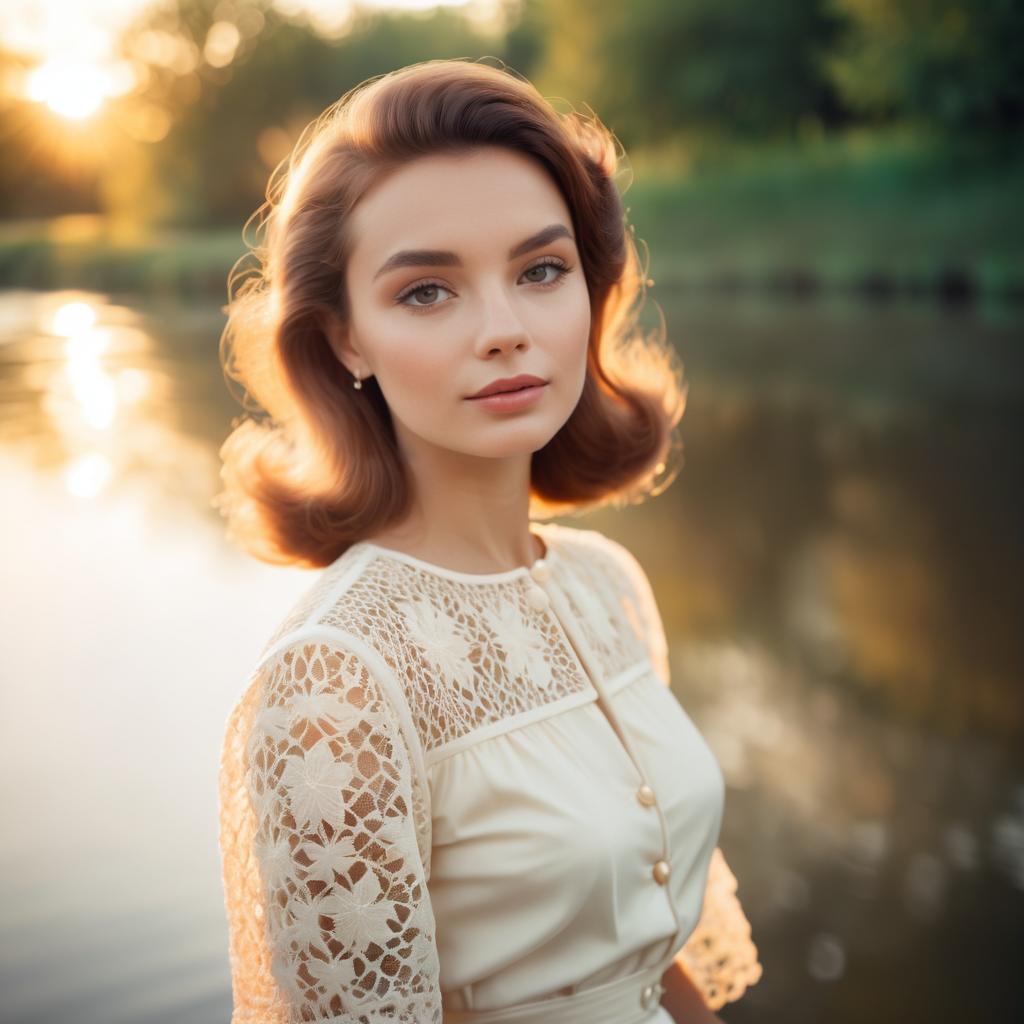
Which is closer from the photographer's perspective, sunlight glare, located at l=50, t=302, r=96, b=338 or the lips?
the lips

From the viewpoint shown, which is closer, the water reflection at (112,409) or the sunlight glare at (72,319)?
the water reflection at (112,409)

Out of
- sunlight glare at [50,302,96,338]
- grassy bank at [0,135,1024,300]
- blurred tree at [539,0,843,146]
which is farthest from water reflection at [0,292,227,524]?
blurred tree at [539,0,843,146]

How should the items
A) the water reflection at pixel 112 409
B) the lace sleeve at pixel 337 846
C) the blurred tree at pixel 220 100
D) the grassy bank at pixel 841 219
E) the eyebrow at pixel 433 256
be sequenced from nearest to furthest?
the lace sleeve at pixel 337 846
the eyebrow at pixel 433 256
the water reflection at pixel 112 409
the grassy bank at pixel 841 219
the blurred tree at pixel 220 100

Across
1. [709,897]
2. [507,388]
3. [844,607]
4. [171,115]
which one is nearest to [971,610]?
[844,607]

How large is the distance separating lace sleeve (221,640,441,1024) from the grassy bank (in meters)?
19.7

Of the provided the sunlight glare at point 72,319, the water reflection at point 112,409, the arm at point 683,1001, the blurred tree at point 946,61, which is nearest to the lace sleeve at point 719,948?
the arm at point 683,1001

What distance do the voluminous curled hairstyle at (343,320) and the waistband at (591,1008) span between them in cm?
62

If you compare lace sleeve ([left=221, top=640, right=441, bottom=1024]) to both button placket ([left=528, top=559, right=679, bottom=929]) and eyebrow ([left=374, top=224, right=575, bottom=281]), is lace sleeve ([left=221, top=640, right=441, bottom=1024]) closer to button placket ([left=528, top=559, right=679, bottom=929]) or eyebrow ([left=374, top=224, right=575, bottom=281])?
button placket ([left=528, top=559, right=679, bottom=929])

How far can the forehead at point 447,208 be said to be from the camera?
144 centimetres

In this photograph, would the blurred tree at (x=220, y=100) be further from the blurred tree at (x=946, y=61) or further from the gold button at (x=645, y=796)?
the gold button at (x=645, y=796)

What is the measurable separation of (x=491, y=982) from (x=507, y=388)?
0.71 meters

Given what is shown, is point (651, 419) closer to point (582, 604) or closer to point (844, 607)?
point (582, 604)

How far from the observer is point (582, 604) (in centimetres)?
172

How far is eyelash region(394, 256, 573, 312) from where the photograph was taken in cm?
147
